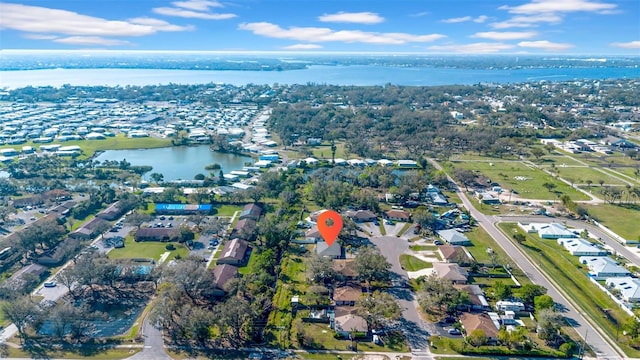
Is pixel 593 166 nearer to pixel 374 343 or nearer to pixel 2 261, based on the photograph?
pixel 374 343

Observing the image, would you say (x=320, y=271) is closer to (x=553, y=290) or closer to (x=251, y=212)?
(x=251, y=212)

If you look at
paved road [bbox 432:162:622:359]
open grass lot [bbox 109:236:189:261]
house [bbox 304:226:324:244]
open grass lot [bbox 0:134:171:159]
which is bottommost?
paved road [bbox 432:162:622:359]

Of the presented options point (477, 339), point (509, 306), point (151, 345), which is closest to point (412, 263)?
point (509, 306)

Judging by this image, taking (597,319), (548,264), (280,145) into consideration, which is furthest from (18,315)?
(280,145)

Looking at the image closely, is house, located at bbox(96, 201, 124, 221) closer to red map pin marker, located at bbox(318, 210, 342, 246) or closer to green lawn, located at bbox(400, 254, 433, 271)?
red map pin marker, located at bbox(318, 210, 342, 246)

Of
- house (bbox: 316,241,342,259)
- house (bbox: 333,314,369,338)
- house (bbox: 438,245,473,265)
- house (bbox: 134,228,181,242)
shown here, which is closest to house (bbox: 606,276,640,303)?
house (bbox: 438,245,473,265)

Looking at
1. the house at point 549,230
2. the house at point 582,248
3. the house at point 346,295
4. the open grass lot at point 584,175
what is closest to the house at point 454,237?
the house at point 549,230
